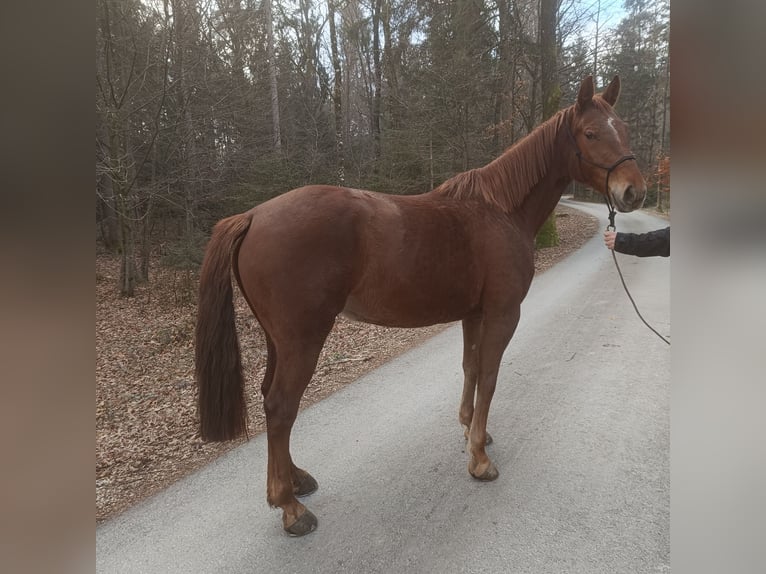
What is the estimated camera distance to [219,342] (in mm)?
1998

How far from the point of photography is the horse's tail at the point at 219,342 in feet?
6.49

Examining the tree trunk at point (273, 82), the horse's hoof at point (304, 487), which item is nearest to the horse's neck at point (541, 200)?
the horse's hoof at point (304, 487)

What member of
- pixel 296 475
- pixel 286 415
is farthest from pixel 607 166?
pixel 296 475

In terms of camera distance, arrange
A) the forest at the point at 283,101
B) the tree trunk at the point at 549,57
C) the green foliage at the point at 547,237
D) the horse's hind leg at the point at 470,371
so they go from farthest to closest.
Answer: the green foliage at the point at 547,237 → the forest at the point at 283,101 → the tree trunk at the point at 549,57 → the horse's hind leg at the point at 470,371

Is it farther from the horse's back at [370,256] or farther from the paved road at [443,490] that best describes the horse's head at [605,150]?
the paved road at [443,490]

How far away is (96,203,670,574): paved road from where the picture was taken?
5.89 ft

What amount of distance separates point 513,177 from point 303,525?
7.29 feet
